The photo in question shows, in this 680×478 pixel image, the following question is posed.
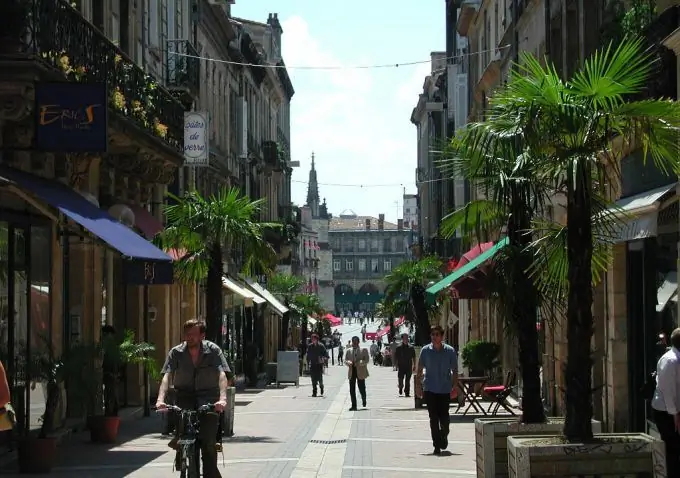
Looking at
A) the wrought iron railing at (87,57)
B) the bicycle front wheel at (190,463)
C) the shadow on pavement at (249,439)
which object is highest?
the wrought iron railing at (87,57)

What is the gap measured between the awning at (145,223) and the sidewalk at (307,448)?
3.24 metres

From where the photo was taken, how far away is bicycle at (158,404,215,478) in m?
12.0

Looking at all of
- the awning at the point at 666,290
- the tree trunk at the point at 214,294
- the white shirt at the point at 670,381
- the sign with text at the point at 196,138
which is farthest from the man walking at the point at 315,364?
the white shirt at the point at 670,381

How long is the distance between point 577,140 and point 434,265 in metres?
43.6

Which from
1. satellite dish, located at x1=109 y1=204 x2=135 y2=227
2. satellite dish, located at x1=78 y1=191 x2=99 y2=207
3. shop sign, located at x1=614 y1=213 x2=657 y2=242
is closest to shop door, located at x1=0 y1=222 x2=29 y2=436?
satellite dish, located at x1=78 y1=191 x2=99 y2=207

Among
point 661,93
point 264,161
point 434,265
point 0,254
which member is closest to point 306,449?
point 0,254

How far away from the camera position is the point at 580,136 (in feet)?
37.7

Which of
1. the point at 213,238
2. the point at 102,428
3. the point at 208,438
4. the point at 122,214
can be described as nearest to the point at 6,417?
the point at 208,438

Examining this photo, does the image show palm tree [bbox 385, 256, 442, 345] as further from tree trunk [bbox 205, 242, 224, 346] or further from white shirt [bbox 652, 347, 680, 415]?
white shirt [bbox 652, 347, 680, 415]

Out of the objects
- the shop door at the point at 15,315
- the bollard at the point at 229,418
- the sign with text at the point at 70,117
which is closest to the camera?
the sign with text at the point at 70,117

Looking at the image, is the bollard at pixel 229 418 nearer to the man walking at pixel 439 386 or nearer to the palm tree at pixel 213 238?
the palm tree at pixel 213 238

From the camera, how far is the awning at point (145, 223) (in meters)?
25.4

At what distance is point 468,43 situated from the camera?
1964 inches

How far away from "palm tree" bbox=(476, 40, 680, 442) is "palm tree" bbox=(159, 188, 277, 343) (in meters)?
11.6
